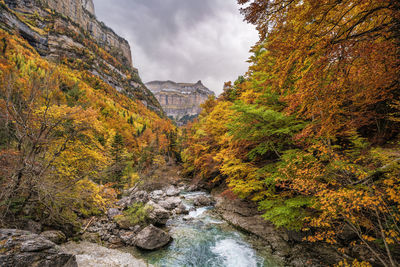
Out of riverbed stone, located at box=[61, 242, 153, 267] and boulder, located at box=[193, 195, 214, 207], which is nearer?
riverbed stone, located at box=[61, 242, 153, 267]

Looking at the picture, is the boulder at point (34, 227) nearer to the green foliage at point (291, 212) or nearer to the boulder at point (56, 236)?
the boulder at point (56, 236)

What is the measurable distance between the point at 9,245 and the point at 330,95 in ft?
33.3

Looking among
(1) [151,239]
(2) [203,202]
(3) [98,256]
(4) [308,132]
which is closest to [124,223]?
(1) [151,239]

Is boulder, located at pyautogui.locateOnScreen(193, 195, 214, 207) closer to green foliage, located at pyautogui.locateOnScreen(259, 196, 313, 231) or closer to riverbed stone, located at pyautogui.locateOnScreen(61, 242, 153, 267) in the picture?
riverbed stone, located at pyautogui.locateOnScreen(61, 242, 153, 267)

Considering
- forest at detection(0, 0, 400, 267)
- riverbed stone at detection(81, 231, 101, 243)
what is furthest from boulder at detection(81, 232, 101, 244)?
forest at detection(0, 0, 400, 267)

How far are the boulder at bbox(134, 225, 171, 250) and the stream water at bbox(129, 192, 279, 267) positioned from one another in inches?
10.1

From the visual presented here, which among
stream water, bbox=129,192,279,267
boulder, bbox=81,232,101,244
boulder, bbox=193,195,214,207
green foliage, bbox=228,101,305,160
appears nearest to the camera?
green foliage, bbox=228,101,305,160

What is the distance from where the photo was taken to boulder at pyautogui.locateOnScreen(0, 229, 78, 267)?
3.87 meters

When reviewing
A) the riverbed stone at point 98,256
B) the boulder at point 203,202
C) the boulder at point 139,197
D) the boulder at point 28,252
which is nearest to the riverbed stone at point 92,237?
the riverbed stone at point 98,256

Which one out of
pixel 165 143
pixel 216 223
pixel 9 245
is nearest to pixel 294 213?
pixel 216 223

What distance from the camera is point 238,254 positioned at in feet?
24.6

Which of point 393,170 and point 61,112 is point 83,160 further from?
point 393,170

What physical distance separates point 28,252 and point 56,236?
12.2 feet

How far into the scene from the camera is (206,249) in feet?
26.8
